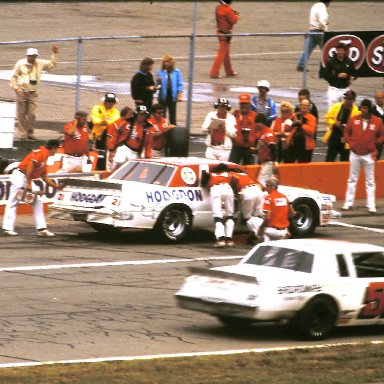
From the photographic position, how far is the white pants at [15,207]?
22344 mm

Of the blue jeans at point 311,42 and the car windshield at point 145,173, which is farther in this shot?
the blue jeans at point 311,42

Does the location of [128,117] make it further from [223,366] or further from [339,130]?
[223,366]

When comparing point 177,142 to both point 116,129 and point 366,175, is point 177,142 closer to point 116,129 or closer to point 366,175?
point 116,129

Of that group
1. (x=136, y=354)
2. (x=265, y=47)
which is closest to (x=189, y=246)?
(x=136, y=354)

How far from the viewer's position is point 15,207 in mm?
22391

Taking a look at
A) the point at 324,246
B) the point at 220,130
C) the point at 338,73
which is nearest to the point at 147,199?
the point at 220,130

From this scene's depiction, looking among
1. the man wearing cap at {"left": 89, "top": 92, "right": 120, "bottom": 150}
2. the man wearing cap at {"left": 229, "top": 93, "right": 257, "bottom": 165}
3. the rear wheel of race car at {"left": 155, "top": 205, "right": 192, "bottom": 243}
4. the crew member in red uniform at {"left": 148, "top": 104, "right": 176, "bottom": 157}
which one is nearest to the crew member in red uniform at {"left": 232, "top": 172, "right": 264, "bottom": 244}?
the rear wheel of race car at {"left": 155, "top": 205, "right": 192, "bottom": 243}

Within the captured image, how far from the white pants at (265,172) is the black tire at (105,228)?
106 inches

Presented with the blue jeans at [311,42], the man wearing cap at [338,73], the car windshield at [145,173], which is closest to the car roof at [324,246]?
the car windshield at [145,173]

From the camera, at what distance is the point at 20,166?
22438 millimetres

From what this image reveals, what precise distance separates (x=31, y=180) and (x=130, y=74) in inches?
244

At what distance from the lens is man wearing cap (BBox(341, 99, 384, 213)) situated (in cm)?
2531

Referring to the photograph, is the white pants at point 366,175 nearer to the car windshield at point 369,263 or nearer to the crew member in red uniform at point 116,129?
the crew member in red uniform at point 116,129

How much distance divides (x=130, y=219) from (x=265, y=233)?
221cm
